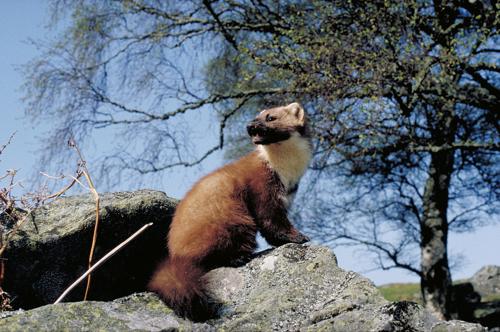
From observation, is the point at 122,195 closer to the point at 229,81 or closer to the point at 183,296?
the point at 183,296

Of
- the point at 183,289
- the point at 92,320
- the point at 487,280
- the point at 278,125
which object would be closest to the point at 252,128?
the point at 278,125

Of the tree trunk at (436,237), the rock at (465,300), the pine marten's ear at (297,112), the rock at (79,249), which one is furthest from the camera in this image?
the rock at (465,300)

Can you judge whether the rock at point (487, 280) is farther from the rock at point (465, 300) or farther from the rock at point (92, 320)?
the rock at point (92, 320)

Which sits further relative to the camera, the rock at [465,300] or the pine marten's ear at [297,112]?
the rock at [465,300]

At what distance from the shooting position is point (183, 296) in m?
4.63

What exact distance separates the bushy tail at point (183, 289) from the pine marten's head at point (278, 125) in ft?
5.98

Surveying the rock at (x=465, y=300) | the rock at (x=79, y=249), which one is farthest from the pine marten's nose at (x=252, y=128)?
the rock at (x=465, y=300)

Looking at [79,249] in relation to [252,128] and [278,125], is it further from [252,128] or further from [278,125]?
[278,125]

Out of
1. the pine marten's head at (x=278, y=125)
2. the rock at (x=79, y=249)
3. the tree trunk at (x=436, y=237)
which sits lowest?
the tree trunk at (x=436, y=237)

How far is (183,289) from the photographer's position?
470 cm

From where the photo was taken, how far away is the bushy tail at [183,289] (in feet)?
15.0

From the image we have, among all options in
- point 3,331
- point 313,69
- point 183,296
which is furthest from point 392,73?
point 3,331

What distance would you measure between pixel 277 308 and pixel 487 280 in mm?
18098

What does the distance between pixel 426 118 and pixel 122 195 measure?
10142 mm
